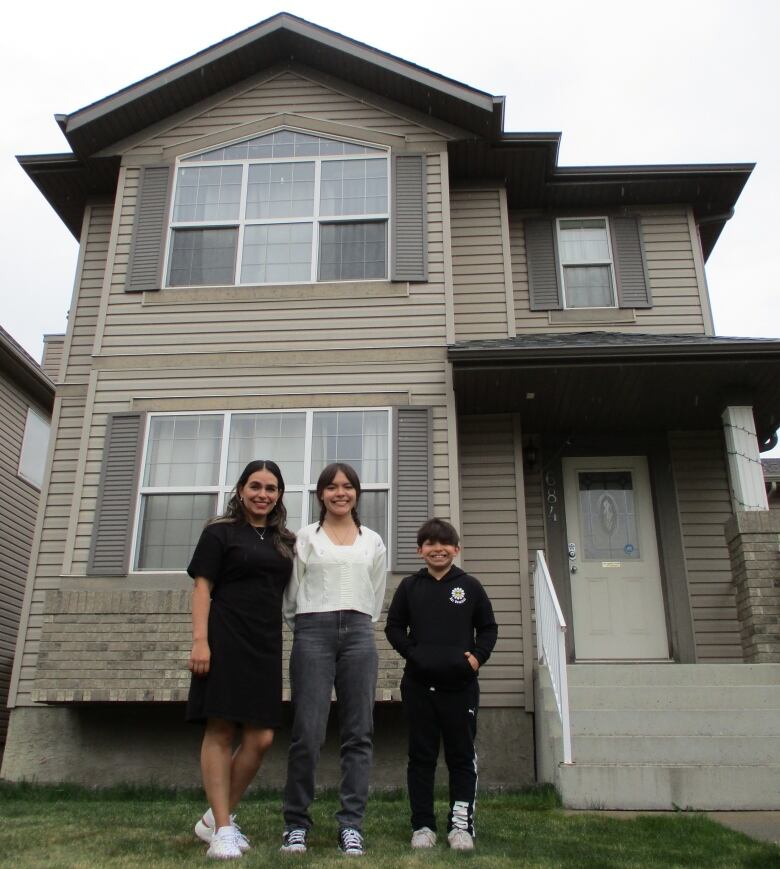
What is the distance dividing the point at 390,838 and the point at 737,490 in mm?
4997

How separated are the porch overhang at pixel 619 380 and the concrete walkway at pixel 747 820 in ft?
12.4

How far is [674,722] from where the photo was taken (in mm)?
5746

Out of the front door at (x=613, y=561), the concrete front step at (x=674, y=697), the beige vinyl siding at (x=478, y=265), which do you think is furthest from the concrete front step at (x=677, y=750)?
the beige vinyl siding at (x=478, y=265)

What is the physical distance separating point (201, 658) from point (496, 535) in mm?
4886

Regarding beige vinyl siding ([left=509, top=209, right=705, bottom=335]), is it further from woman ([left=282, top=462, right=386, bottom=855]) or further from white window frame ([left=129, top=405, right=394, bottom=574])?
woman ([left=282, top=462, right=386, bottom=855])

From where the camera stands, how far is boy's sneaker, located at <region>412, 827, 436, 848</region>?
11.9ft

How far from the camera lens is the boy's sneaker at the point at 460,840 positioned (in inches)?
141

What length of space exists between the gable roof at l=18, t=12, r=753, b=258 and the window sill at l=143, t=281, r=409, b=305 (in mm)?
1889

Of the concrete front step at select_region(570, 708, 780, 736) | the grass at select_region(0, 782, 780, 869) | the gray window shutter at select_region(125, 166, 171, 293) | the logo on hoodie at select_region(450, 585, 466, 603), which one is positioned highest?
the gray window shutter at select_region(125, 166, 171, 293)

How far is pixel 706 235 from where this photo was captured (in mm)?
10586

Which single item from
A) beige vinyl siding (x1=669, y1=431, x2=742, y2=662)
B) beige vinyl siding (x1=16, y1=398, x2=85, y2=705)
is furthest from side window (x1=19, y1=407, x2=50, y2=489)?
beige vinyl siding (x1=669, y1=431, x2=742, y2=662)

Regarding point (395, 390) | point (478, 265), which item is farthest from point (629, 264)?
point (395, 390)

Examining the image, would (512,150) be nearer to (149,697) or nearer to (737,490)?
(737,490)

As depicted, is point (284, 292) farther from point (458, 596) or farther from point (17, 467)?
point (17, 467)
